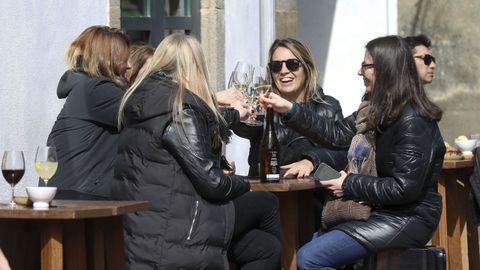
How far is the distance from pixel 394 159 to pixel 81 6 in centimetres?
322

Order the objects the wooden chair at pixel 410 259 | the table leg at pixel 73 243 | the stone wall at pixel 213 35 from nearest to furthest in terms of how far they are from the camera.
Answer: the table leg at pixel 73 243, the wooden chair at pixel 410 259, the stone wall at pixel 213 35

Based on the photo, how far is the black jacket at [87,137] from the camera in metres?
6.98

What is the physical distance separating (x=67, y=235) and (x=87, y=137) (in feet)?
4.71

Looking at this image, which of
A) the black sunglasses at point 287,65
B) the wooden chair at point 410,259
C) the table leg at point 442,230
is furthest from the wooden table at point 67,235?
the table leg at point 442,230

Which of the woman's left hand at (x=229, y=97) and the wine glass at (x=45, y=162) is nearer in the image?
the wine glass at (x=45, y=162)

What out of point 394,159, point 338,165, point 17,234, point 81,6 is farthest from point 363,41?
point 17,234

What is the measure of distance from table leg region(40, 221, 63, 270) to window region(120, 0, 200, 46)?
469 centimetres

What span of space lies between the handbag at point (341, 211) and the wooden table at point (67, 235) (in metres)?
1.32

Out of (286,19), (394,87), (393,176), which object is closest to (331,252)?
(393,176)

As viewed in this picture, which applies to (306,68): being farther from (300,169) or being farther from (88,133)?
(88,133)

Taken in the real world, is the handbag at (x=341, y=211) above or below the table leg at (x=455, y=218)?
above

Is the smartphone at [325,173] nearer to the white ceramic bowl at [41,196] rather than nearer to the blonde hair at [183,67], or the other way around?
the blonde hair at [183,67]

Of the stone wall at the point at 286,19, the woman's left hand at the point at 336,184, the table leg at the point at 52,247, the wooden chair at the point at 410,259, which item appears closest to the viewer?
the table leg at the point at 52,247

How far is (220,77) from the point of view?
10836 millimetres
